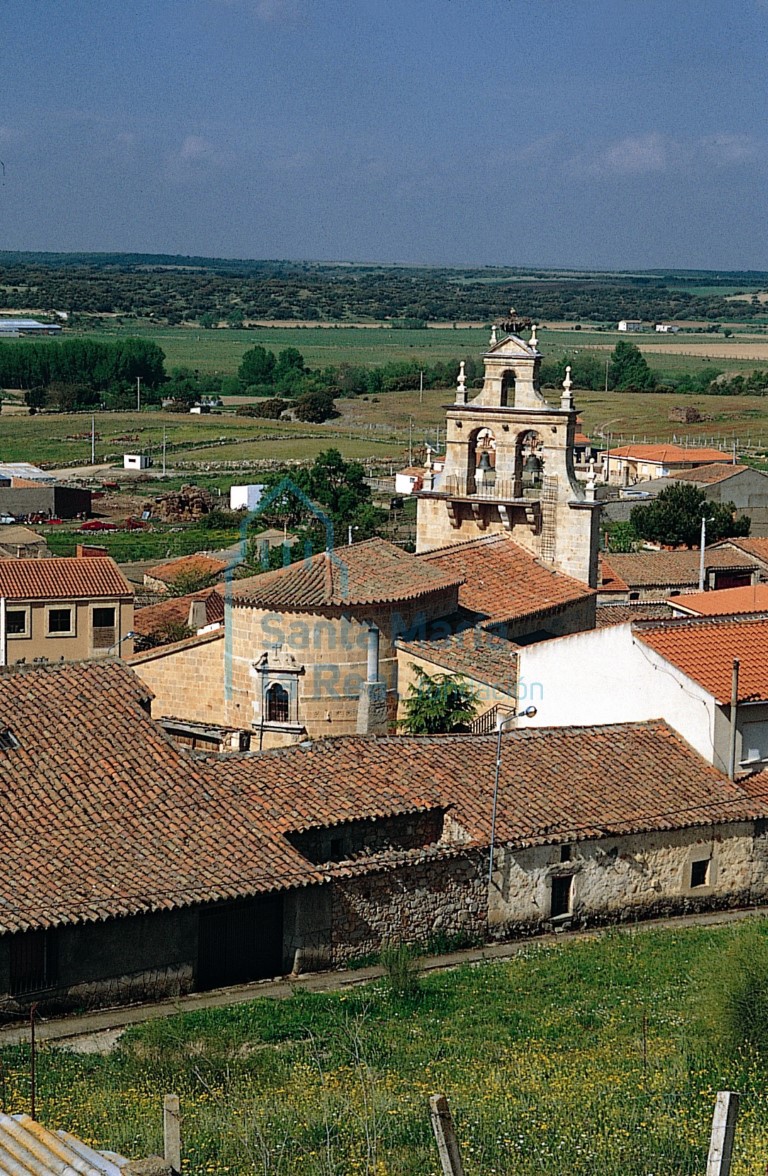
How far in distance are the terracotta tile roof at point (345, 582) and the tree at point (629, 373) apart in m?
134

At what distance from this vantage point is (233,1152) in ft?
37.3

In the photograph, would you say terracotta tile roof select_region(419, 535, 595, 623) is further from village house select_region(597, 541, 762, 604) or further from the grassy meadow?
village house select_region(597, 541, 762, 604)

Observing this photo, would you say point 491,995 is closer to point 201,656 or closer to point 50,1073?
point 50,1073

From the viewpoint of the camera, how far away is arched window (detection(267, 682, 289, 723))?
26.7m

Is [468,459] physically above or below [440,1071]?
above

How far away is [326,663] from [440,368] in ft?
465

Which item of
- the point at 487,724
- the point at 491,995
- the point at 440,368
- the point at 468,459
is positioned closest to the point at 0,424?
the point at 440,368

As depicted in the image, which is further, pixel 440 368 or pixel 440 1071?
pixel 440 368

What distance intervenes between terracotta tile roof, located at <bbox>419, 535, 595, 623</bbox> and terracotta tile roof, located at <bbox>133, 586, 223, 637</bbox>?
984cm

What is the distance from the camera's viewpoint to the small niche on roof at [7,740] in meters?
19.5

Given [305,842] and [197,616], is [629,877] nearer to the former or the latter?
[305,842]

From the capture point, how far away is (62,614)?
40.4 metres

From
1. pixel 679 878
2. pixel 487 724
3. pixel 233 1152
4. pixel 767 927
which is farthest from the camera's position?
pixel 487 724

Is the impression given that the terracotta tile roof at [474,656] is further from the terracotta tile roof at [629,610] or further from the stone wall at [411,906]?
the terracotta tile roof at [629,610]
